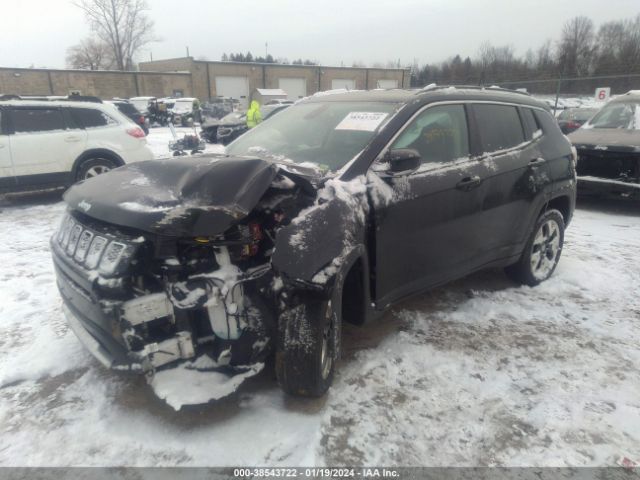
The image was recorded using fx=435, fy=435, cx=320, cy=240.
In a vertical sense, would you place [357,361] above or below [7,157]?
below

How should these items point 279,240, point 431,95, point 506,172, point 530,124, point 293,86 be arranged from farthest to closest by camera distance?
point 293,86, point 530,124, point 506,172, point 431,95, point 279,240

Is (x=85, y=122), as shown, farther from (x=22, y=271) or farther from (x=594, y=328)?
(x=594, y=328)

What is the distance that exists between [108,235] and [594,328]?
3695 millimetres

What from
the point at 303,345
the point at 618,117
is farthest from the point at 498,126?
the point at 618,117

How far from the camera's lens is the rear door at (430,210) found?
2.85 metres

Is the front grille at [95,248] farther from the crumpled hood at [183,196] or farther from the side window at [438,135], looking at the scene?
the side window at [438,135]

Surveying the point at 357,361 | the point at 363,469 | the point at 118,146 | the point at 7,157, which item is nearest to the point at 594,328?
the point at 357,361

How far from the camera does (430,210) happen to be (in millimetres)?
A: 3096

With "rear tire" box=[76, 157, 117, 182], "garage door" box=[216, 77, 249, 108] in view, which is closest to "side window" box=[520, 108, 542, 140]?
"rear tire" box=[76, 157, 117, 182]

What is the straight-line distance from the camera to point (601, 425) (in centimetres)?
249

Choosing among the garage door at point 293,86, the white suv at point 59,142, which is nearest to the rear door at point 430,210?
the white suv at point 59,142

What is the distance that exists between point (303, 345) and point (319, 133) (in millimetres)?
1749

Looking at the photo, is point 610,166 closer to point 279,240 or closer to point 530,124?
point 530,124

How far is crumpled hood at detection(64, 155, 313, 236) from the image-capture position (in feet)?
7.15
